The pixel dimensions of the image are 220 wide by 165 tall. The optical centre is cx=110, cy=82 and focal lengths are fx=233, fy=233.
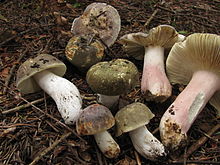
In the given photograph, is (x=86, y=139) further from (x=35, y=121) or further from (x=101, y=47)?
(x=101, y=47)

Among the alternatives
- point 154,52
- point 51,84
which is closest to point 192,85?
point 154,52

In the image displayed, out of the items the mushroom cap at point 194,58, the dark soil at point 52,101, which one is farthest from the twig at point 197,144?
the mushroom cap at point 194,58

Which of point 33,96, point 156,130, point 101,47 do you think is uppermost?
point 101,47

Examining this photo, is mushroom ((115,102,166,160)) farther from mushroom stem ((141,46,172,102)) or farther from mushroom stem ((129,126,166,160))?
mushroom stem ((141,46,172,102))

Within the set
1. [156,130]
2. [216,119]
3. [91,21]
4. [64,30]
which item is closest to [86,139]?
[156,130]

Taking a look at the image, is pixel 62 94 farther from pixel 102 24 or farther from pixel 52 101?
pixel 102 24

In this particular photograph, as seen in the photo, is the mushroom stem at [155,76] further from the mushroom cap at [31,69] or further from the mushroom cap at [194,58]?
the mushroom cap at [31,69]
